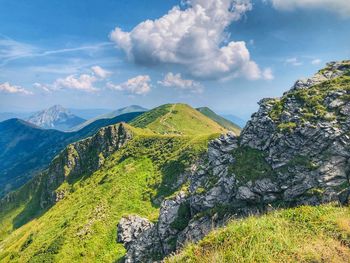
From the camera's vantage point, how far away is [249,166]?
3678 cm

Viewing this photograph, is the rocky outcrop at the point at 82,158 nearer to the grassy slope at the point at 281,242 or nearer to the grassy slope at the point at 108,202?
the grassy slope at the point at 108,202

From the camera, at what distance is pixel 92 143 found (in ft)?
490

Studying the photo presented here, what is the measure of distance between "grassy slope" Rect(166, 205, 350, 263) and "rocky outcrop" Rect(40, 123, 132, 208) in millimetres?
119250

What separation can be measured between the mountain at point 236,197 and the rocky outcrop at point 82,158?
21.5 metres

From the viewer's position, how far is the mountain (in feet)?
48.1

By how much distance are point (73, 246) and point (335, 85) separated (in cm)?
6762

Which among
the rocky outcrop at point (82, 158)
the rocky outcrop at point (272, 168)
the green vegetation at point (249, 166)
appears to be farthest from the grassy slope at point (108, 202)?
the green vegetation at point (249, 166)

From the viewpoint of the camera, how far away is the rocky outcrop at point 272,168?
30391mm

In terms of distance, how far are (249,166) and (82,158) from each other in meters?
125

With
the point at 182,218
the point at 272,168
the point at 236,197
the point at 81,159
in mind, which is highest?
the point at 272,168

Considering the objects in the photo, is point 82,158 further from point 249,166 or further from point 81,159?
point 249,166

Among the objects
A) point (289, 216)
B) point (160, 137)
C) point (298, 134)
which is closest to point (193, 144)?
point (160, 137)

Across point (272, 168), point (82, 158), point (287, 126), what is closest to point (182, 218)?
point (272, 168)

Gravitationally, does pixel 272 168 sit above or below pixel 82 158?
above
